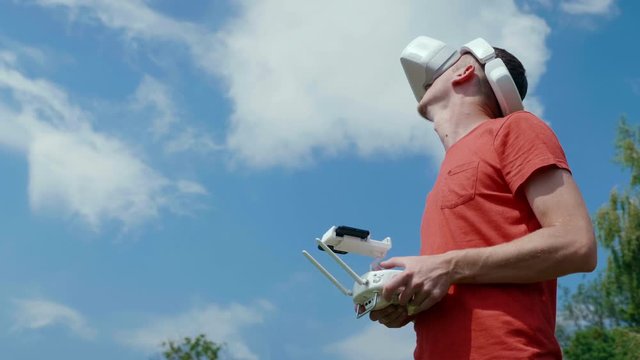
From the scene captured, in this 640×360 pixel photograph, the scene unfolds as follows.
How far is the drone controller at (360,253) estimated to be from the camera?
236 cm

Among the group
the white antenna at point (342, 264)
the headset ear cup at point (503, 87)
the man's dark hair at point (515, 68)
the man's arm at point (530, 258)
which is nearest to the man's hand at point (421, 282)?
the man's arm at point (530, 258)

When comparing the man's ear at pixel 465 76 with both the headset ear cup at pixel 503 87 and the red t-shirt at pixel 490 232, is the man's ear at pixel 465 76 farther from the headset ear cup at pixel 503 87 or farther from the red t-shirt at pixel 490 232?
the red t-shirt at pixel 490 232

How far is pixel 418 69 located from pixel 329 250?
0.75m

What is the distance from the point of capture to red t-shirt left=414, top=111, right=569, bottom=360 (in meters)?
2.20

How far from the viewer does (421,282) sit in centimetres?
226

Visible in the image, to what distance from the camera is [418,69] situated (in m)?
2.89

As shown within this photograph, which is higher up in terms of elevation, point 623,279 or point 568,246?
point 623,279

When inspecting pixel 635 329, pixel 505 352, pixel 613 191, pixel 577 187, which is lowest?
pixel 505 352

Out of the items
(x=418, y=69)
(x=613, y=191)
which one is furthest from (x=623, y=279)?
(x=418, y=69)

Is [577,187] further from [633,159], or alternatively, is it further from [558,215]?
[633,159]

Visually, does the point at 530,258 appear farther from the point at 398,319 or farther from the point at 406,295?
the point at 398,319

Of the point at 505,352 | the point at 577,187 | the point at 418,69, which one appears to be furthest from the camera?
the point at 418,69

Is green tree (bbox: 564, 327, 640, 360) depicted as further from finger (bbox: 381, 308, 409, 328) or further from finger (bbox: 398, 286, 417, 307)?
finger (bbox: 398, 286, 417, 307)

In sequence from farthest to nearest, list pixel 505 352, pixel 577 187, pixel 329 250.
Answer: pixel 329 250, pixel 577 187, pixel 505 352
